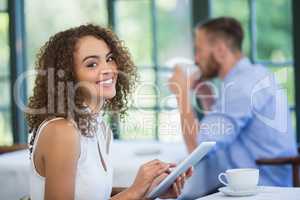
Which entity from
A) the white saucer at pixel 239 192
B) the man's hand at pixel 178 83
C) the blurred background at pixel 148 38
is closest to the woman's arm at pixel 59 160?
the white saucer at pixel 239 192

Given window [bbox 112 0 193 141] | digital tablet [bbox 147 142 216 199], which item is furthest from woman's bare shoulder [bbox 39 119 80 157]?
window [bbox 112 0 193 141]

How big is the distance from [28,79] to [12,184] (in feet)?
5.03

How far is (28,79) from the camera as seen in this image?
14.0ft

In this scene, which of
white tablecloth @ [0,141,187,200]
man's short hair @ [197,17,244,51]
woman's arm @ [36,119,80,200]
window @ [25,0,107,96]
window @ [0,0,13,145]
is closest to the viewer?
woman's arm @ [36,119,80,200]

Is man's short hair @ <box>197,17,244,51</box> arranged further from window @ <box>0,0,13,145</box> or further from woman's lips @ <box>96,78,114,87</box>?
window @ <box>0,0,13,145</box>

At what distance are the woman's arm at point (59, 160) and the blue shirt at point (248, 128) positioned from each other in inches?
47.5

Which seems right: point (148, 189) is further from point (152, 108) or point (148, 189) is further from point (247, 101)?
point (152, 108)

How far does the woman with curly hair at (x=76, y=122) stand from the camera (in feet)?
5.96

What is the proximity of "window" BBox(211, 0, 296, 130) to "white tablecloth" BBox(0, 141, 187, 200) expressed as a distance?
0.81m

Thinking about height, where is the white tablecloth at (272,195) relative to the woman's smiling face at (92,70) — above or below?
below

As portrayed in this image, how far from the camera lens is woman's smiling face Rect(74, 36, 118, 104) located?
1.95 meters

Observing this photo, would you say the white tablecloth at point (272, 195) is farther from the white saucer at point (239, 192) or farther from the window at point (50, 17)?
the window at point (50, 17)

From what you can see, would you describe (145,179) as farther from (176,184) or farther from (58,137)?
(58,137)

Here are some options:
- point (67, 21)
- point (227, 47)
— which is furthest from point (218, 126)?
point (67, 21)
